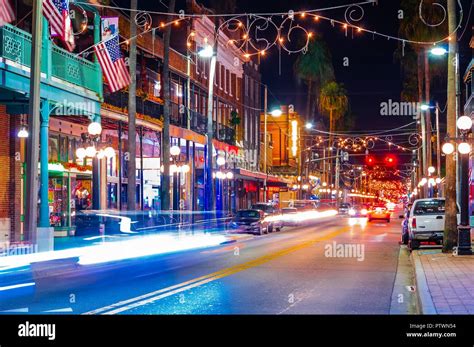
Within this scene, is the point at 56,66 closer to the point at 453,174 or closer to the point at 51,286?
the point at 51,286

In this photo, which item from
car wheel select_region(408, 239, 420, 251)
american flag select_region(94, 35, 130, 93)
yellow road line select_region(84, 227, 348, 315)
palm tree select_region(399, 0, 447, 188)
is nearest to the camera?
yellow road line select_region(84, 227, 348, 315)

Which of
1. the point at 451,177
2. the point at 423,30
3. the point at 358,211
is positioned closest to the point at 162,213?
the point at 451,177

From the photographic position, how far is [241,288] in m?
15.2

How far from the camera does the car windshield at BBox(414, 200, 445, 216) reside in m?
26.7

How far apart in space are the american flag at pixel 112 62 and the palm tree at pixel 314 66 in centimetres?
5337

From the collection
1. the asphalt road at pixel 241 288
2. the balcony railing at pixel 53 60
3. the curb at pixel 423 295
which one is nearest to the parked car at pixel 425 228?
the asphalt road at pixel 241 288

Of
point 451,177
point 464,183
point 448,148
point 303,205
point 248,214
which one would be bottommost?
point 248,214

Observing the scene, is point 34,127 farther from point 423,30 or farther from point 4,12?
point 423,30

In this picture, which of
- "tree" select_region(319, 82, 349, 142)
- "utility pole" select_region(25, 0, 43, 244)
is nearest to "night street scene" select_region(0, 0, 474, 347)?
"utility pole" select_region(25, 0, 43, 244)

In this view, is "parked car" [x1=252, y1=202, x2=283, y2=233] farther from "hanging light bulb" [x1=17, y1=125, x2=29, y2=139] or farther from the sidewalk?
the sidewalk

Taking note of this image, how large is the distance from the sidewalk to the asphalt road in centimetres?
73

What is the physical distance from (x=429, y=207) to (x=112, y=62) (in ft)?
41.8

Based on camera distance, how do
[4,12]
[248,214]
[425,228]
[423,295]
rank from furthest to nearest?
[248,214] < [425,228] < [4,12] < [423,295]

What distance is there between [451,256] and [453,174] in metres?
3.34
